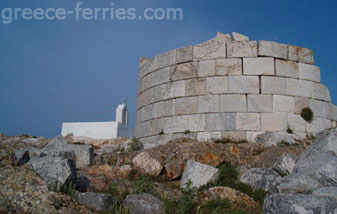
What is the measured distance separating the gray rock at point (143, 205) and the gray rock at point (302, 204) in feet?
4.52

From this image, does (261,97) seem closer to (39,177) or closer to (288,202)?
(288,202)

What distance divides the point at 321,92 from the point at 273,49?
7.43 ft

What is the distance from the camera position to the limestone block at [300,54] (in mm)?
9839

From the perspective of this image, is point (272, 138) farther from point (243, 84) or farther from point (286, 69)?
point (286, 69)

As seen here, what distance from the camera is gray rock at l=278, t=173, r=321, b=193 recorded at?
433 cm

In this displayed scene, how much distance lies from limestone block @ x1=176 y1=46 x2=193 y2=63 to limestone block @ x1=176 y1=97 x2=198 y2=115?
4.22 feet

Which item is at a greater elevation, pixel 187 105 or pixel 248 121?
pixel 187 105

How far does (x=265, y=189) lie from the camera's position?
5.00m

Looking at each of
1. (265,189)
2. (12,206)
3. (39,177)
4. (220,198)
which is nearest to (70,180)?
(39,177)

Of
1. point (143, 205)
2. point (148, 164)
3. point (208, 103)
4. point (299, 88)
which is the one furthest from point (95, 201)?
point (299, 88)

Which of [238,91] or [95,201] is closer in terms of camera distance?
[95,201]

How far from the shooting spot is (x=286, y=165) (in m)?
5.53

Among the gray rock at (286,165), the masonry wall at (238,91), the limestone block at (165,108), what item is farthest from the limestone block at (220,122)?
the gray rock at (286,165)

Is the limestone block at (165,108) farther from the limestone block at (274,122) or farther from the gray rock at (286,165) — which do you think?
the gray rock at (286,165)
